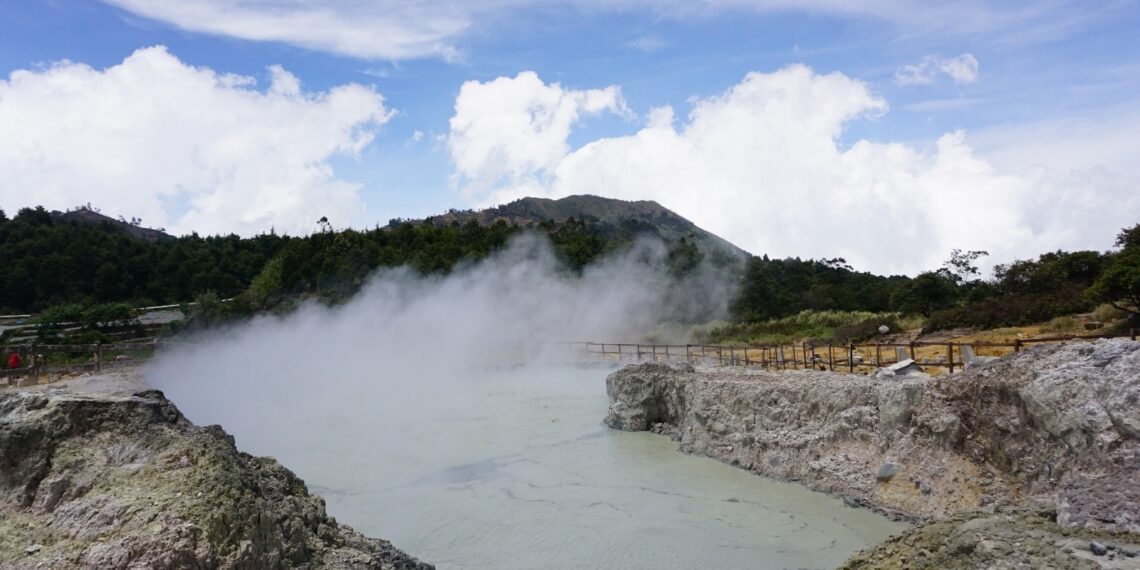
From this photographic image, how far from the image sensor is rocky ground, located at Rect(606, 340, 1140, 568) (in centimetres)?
614

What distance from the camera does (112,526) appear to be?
469 cm

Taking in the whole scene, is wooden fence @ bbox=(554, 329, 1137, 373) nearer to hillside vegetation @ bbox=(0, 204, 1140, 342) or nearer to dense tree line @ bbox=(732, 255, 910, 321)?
hillside vegetation @ bbox=(0, 204, 1140, 342)

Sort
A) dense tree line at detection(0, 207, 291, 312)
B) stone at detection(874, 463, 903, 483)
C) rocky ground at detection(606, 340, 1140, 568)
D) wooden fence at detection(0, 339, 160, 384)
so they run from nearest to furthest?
rocky ground at detection(606, 340, 1140, 568) → stone at detection(874, 463, 903, 483) → wooden fence at detection(0, 339, 160, 384) → dense tree line at detection(0, 207, 291, 312)

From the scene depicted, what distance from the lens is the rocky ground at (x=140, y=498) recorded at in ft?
14.9

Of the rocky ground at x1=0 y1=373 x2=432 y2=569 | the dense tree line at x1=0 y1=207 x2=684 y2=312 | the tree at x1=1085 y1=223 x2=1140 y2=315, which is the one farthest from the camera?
the dense tree line at x1=0 y1=207 x2=684 y2=312

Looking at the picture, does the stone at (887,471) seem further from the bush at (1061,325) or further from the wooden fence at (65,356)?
the wooden fence at (65,356)

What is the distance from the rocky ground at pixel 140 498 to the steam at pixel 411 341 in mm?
10361

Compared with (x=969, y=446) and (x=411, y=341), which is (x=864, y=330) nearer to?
(x=969, y=446)

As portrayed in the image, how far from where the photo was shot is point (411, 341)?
36938mm

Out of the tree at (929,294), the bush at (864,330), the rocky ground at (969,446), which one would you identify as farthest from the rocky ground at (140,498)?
the tree at (929,294)

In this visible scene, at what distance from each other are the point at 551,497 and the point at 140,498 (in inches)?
312

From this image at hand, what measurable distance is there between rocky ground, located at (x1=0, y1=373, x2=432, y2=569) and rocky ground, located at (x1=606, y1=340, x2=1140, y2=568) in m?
5.15

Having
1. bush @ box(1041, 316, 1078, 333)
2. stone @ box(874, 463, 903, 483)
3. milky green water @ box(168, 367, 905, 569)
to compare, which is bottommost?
milky green water @ box(168, 367, 905, 569)

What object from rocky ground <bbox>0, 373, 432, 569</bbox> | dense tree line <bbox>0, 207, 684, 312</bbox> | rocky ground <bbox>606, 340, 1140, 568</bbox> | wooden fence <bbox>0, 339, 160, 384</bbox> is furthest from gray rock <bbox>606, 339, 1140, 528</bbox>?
dense tree line <bbox>0, 207, 684, 312</bbox>
